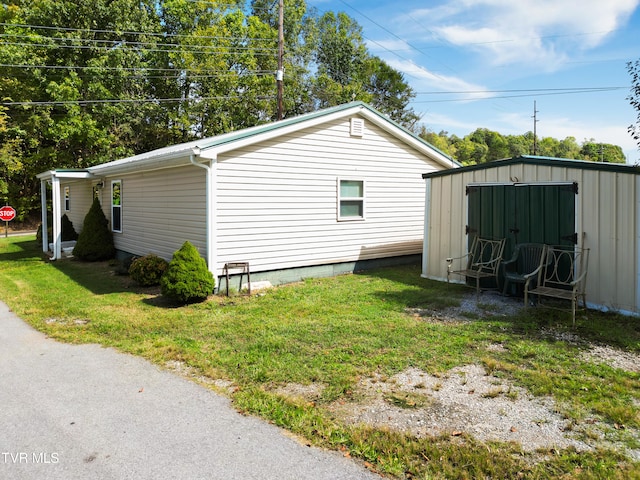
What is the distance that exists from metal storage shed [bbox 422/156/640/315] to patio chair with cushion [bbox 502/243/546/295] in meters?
0.15

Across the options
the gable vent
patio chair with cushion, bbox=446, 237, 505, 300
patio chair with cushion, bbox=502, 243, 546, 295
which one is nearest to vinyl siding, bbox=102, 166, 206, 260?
the gable vent

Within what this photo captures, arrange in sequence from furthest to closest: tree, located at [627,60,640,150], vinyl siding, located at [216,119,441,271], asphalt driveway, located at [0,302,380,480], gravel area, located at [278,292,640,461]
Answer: vinyl siding, located at [216,119,441,271], tree, located at [627,60,640,150], gravel area, located at [278,292,640,461], asphalt driveway, located at [0,302,380,480]

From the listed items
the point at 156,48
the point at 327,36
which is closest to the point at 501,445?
the point at 156,48

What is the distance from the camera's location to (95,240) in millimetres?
12258

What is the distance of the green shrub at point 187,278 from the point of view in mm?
→ 7211

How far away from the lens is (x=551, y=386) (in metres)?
4.00

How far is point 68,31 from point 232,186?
21137mm

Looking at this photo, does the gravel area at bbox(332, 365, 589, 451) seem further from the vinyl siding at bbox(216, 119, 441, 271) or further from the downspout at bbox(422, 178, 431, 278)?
the downspout at bbox(422, 178, 431, 278)

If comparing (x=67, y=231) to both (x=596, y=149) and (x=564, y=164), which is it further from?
(x=596, y=149)

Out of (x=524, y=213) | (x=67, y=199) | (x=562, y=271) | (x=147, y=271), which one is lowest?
(x=147, y=271)

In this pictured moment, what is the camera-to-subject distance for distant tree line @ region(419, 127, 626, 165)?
198 feet

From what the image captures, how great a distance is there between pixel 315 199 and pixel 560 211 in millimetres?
4758

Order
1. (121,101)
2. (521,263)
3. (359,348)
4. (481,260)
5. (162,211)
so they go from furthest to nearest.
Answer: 1. (121,101)
2. (162,211)
3. (481,260)
4. (521,263)
5. (359,348)

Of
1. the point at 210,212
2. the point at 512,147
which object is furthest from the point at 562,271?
the point at 512,147
